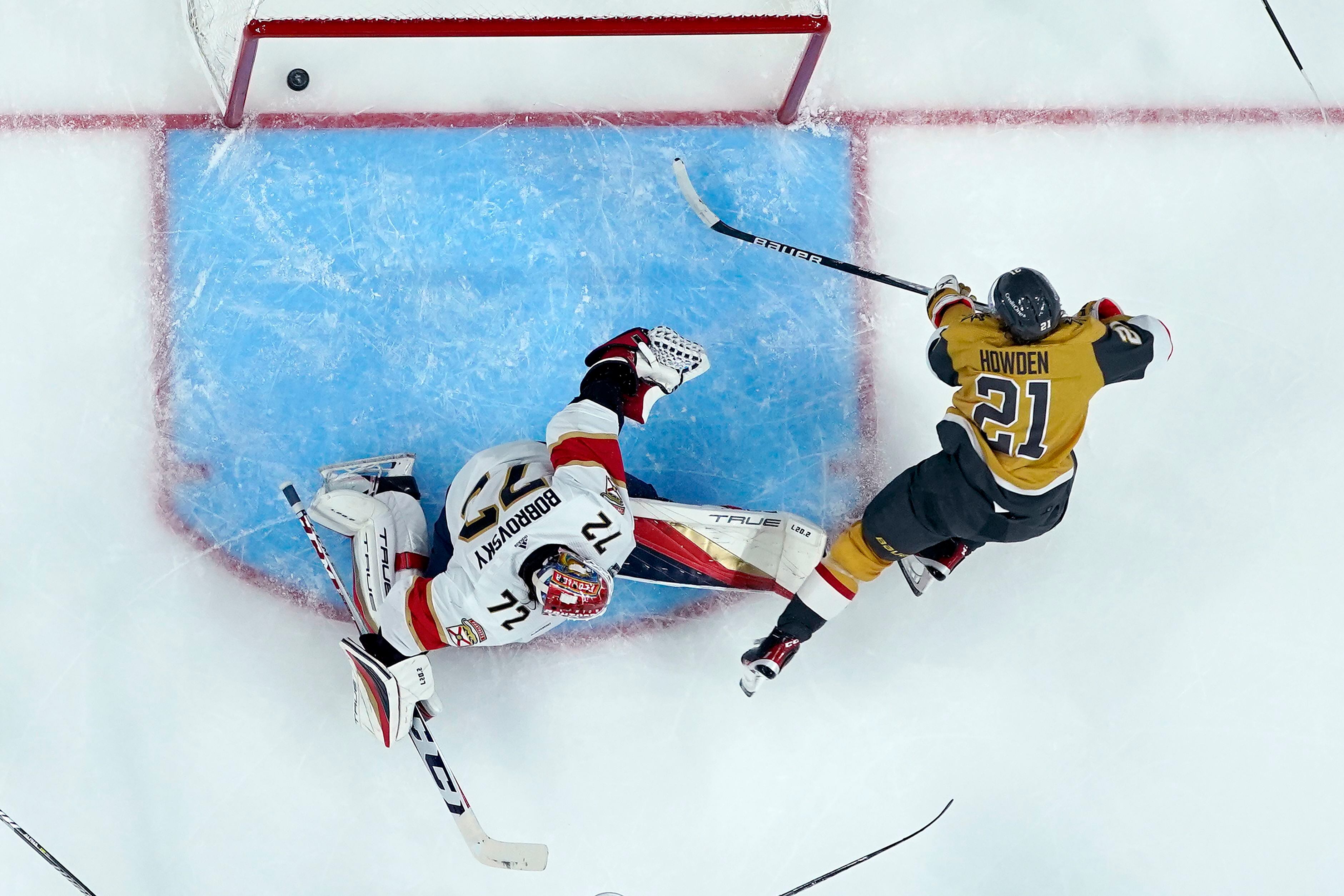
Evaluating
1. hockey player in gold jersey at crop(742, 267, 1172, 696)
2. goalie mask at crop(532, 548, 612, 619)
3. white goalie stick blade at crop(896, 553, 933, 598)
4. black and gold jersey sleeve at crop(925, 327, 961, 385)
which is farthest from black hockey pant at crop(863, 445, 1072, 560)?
goalie mask at crop(532, 548, 612, 619)

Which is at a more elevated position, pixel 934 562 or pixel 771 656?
pixel 934 562

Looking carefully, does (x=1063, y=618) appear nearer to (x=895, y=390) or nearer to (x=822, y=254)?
(x=895, y=390)

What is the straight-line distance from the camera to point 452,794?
299cm

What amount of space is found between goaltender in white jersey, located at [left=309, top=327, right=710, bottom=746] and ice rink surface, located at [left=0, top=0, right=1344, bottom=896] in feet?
1.06

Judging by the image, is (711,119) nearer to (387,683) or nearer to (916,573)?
(916,573)

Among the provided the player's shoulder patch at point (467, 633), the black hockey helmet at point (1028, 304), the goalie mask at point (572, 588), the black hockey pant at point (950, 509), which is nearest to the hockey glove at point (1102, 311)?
the black hockey helmet at point (1028, 304)

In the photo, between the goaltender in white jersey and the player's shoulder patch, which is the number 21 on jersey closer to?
the goaltender in white jersey

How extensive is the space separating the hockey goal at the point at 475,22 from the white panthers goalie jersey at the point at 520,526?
1049 mm

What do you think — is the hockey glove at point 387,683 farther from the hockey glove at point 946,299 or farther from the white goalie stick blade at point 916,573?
the hockey glove at point 946,299

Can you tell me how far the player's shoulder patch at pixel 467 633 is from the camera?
273 cm

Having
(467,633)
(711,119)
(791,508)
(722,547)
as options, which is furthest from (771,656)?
(711,119)

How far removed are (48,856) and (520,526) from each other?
5.86ft

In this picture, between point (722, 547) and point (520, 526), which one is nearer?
point (520, 526)

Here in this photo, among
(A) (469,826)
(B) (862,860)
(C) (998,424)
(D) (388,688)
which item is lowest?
(A) (469,826)
